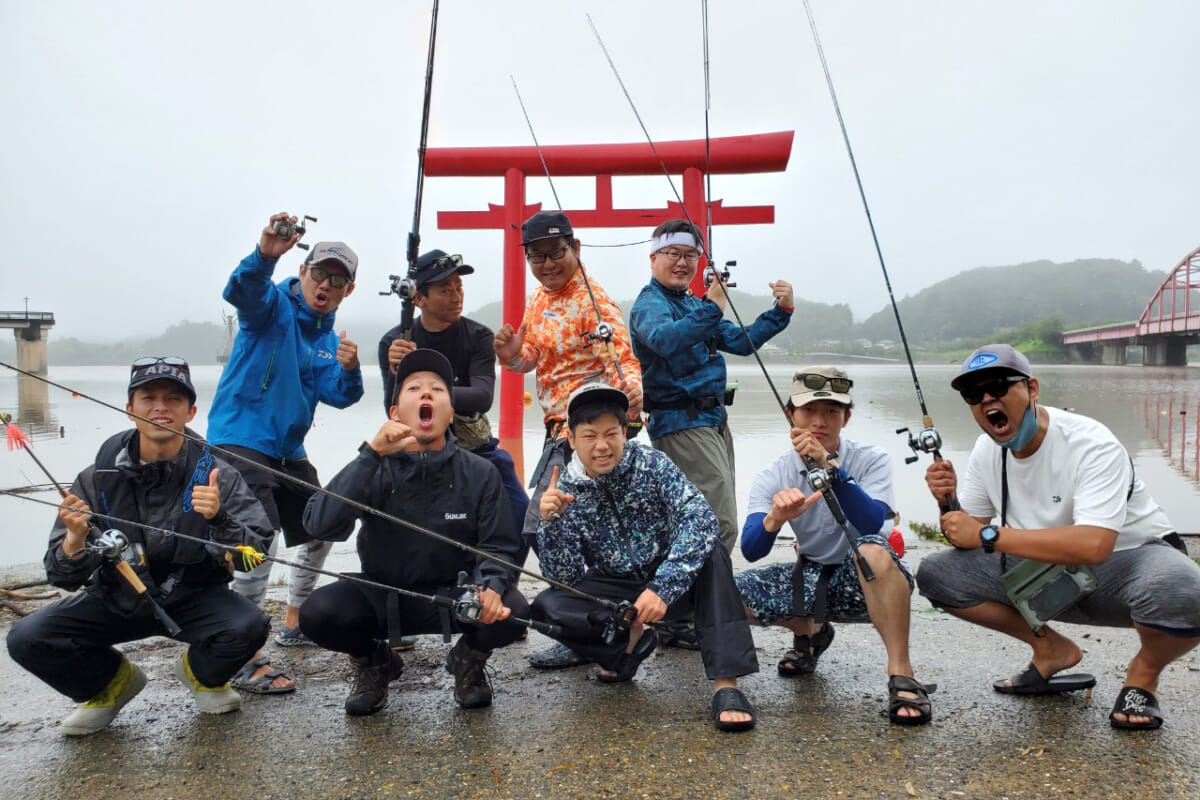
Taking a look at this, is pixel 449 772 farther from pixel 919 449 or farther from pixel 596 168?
pixel 596 168

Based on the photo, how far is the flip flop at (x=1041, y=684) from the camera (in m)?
2.95

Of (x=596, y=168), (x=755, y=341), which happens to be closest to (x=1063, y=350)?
(x=596, y=168)

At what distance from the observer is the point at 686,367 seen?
384 cm

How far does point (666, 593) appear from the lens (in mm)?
2844

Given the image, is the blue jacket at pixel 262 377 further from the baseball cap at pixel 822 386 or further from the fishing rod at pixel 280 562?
the baseball cap at pixel 822 386

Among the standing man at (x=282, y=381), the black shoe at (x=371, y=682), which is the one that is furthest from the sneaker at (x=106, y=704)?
the black shoe at (x=371, y=682)

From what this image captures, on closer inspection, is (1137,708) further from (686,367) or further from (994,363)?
(686,367)

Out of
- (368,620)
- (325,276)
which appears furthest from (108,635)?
(325,276)

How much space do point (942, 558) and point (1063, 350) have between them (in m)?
33.7

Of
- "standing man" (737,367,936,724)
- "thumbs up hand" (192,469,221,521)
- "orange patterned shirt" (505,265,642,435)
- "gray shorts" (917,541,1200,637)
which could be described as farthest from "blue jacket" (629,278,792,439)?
"thumbs up hand" (192,469,221,521)

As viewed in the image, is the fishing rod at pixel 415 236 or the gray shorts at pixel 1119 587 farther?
the fishing rod at pixel 415 236

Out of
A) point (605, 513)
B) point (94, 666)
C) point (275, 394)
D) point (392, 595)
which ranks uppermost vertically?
point (275, 394)

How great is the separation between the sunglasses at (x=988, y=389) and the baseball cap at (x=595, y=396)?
126 cm

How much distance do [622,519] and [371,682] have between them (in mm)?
1128
